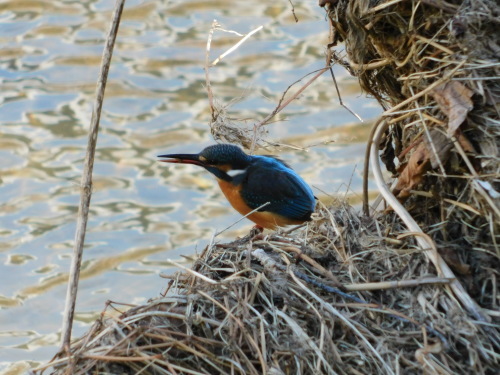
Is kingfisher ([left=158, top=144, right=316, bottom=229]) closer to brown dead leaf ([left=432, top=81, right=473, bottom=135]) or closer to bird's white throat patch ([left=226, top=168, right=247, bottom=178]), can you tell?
bird's white throat patch ([left=226, top=168, right=247, bottom=178])

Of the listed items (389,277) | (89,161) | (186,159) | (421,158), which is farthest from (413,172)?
(186,159)

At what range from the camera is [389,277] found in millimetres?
2889

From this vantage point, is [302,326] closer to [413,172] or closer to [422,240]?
[422,240]

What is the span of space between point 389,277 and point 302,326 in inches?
13.7

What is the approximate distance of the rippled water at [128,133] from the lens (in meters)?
7.38

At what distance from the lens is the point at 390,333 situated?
268 centimetres

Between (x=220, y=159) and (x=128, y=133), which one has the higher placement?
(x=220, y=159)

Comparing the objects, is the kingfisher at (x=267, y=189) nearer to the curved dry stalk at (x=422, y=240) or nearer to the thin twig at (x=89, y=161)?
the curved dry stalk at (x=422, y=240)

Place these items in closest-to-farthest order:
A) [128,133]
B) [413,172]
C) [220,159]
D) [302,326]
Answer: [302,326] < [413,172] < [220,159] < [128,133]

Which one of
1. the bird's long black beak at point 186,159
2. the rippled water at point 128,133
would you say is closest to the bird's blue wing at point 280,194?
the bird's long black beak at point 186,159

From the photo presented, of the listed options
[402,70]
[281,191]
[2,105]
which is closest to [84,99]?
[2,105]

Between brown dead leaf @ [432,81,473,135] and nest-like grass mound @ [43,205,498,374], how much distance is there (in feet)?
1.34

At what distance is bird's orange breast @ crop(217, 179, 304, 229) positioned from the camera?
4.74m

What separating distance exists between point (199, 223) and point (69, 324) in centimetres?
504
